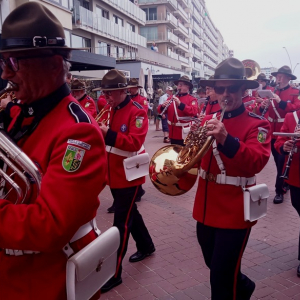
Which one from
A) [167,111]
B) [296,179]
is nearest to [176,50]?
[167,111]

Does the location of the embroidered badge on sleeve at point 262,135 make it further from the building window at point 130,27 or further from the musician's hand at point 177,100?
the building window at point 130,27

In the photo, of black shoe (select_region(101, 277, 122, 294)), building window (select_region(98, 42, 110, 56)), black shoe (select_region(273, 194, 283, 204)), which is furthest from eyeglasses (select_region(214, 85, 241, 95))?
building window (select_region(98, 42, 110, 56))

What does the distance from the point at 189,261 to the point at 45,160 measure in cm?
302

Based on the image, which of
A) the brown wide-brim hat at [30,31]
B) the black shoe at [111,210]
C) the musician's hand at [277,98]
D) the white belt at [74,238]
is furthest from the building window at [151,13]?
the white belt at [74,238]

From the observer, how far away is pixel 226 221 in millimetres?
2814

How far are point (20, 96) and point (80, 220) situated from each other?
0.67 meters

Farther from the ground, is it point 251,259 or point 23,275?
point 23,275

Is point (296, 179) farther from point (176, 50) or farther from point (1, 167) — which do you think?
point (176, 50)

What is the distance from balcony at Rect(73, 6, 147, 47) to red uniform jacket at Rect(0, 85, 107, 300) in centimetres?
2389

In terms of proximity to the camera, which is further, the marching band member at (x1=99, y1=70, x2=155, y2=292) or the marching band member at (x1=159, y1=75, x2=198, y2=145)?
the marching band member at (x1=159, y1=75, x2=198, y2=145)

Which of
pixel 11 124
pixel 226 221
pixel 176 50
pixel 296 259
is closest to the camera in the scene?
pixel 11 124

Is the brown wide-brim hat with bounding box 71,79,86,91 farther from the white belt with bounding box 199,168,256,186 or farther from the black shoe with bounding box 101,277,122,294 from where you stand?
the white belt with bounding box 199,168,256,186

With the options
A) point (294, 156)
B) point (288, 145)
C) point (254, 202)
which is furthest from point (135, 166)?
point (294, 156)

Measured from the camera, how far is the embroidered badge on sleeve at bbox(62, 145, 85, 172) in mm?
1525
